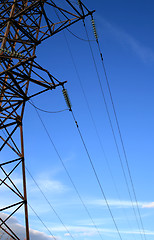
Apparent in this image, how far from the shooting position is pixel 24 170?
11.1 metres

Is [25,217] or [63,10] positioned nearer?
[25,217]

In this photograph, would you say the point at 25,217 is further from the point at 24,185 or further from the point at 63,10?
the point at 63,10

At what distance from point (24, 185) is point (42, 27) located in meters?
9.33

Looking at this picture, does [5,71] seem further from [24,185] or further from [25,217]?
[25,217]

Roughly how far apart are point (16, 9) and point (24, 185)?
9674 millimetres

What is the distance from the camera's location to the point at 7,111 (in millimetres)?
11727

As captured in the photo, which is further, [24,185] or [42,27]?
[42,27]

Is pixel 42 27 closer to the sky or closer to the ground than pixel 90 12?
closer to the ground

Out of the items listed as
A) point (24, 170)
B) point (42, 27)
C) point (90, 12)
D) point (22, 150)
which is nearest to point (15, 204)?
point (24, 170)

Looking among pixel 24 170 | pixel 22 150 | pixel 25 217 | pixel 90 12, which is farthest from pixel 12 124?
pixel 90 12

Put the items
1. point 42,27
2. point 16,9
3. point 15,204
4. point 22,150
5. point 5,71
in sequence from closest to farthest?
point 5,71
point 15,204
point 22,150
point 16,9
point 42,27

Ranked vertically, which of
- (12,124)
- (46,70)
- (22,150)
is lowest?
(22,150)

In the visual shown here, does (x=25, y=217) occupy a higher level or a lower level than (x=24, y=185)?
lower

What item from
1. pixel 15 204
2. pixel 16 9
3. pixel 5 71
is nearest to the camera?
pixel 5 71
